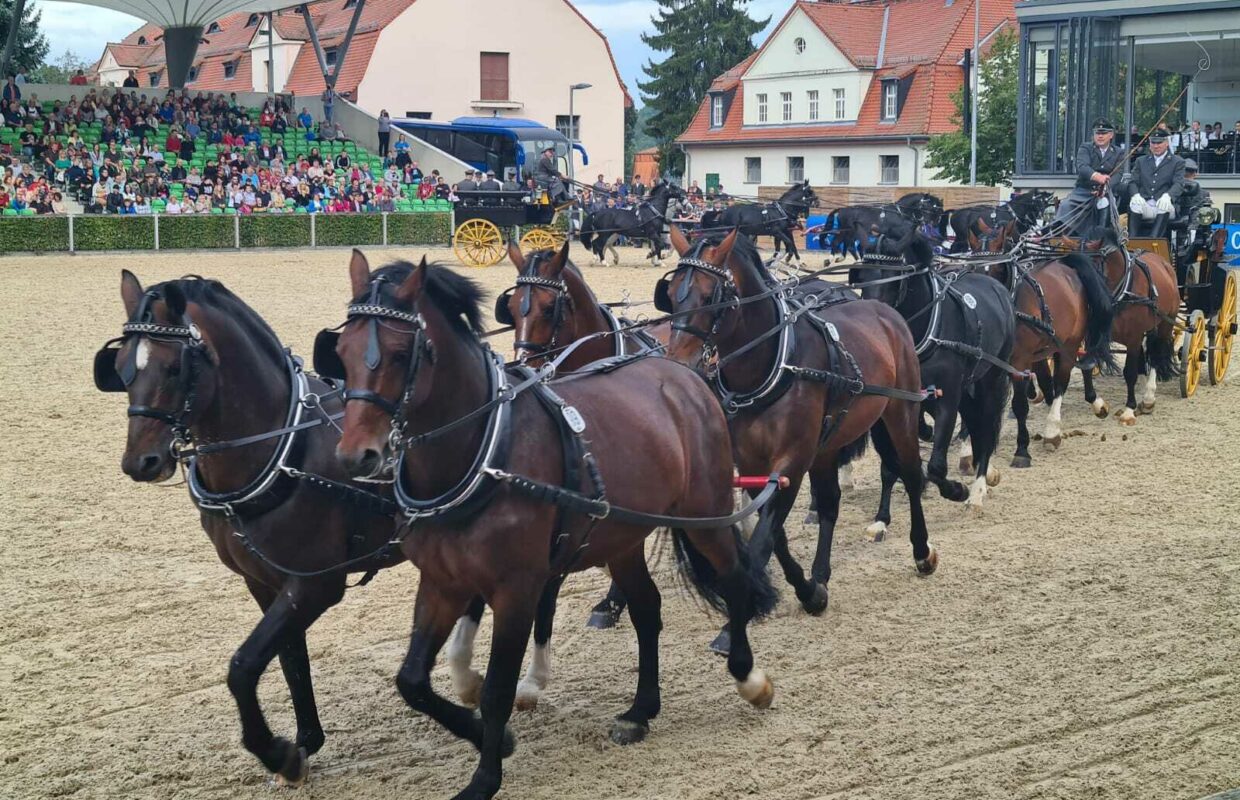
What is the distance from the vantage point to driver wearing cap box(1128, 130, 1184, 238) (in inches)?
505

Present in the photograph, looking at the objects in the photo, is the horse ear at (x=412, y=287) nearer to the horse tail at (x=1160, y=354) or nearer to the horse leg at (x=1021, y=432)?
the horse leg at (x=1021, y=432)

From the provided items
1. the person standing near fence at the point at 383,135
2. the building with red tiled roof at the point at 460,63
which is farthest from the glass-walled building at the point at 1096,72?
the building with red tiled roof at the point at 460,63

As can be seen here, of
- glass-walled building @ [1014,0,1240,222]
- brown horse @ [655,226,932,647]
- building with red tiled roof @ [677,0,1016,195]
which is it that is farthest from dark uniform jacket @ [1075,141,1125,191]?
building with red tiled roof @ [677,0,1016,195]

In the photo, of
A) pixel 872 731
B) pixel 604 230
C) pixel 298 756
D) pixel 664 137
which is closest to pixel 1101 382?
pixel 872 731

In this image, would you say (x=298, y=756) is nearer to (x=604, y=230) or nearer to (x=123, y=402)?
(x=123, y=402)

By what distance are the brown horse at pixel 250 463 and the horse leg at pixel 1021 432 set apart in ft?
22.5

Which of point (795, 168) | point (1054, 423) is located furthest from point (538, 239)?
point (795, 168)

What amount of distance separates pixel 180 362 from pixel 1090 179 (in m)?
10.8

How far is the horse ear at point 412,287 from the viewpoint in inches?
162

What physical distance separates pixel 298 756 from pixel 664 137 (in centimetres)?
5976

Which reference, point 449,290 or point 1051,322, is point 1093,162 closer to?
point 1051,322

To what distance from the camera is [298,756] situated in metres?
4.64

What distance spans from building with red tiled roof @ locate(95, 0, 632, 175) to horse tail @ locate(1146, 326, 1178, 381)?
3819cm

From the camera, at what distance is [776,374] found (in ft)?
21.2
